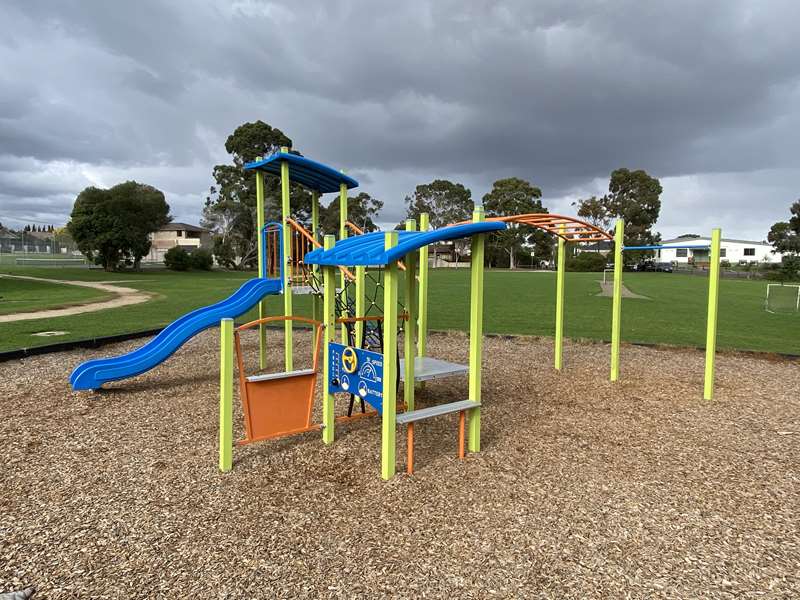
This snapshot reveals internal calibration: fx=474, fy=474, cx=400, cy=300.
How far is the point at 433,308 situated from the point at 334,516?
14.4m

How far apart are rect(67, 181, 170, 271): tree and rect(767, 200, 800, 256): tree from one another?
72.3 metres

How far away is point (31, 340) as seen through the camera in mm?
9898

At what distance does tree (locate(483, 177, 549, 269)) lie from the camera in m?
66.7

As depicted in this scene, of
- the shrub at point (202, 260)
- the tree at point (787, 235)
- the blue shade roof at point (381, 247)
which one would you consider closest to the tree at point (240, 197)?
the shrub at point (202, 260)

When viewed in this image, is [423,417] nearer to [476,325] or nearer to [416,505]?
[416,505]

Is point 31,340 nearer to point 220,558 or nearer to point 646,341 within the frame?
point 220,558

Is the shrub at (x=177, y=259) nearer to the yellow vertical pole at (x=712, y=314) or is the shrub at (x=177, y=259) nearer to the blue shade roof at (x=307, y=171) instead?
the blue shade roof at (x=307, y=171)

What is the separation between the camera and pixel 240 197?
5059 centimetres

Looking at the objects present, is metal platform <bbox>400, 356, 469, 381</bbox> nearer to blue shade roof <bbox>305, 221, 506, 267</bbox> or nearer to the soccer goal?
blue shade roof <bbox>305, 221, 506, 267</bbox>

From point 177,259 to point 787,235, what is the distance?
75350 millimetres

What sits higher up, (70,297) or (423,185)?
(423,185)

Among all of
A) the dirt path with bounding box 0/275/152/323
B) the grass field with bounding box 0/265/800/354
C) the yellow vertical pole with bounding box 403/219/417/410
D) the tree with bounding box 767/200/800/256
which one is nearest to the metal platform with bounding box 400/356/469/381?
the yellow vertical pole with bounding box 403/219/417/410

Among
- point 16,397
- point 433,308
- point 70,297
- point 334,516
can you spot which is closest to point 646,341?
point 433,308

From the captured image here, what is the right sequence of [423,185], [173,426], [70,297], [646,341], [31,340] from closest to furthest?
[173,426] → [31,340] → [646,341] → [70,297] → [423,185]
